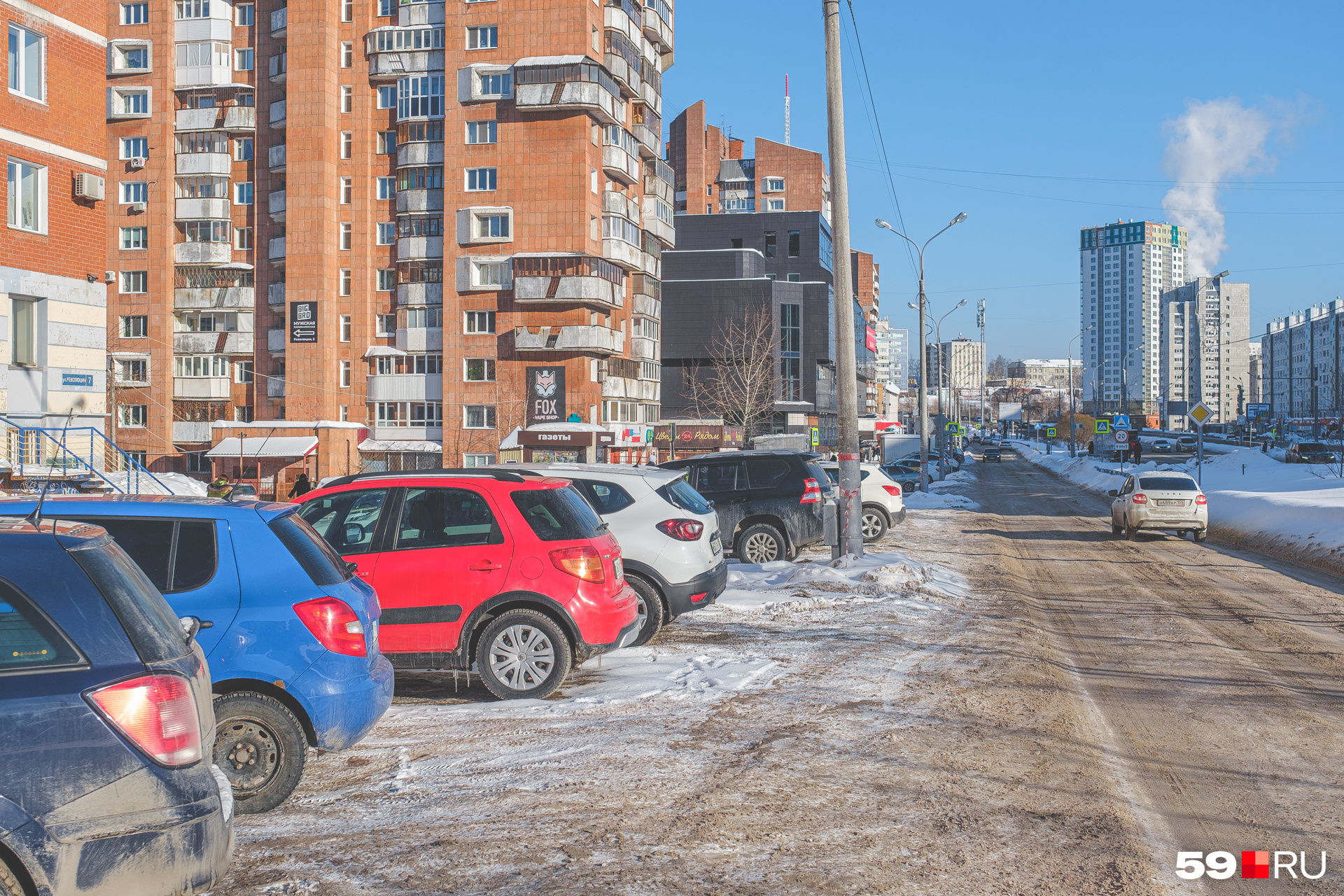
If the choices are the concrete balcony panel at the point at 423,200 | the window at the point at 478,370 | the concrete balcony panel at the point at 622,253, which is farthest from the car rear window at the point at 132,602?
the concrete balcony panel at the point at 423,200

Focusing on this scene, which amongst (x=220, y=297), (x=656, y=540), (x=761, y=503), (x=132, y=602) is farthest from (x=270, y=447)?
(x=132, y=602)

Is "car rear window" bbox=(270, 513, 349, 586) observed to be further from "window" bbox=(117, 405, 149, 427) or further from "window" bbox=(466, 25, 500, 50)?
"window" bbox=(117, 405, 149, 427)

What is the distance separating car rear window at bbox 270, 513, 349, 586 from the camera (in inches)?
216

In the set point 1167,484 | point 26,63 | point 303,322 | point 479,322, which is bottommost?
point 1167,484

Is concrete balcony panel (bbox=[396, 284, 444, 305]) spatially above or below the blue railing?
above

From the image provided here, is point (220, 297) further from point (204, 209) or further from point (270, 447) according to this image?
point (270, 447)

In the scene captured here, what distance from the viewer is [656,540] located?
979cm

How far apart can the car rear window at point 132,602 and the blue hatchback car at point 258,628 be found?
1.61 metres

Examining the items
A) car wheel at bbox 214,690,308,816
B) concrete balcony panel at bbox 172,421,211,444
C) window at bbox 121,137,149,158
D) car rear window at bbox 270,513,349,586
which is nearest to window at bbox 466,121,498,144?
window at bbox 121,137,149,158

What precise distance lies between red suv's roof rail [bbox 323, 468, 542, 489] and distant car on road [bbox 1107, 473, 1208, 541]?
1718 centimetres

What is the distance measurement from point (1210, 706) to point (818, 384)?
3110 inches

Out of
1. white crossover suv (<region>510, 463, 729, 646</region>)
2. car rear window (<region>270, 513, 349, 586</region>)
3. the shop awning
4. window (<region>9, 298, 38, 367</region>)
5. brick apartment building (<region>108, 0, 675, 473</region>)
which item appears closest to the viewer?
car rear window (<region>270, 513, 349, 586</region>)

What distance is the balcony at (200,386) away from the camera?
58594 mm

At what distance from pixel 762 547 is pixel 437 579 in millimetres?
9208
